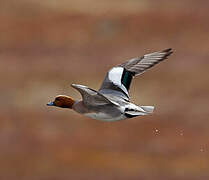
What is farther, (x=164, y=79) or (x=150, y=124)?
(x=164, y=79)

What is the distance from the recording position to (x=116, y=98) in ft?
13.5

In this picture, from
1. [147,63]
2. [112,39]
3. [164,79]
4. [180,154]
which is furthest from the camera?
[112,39]

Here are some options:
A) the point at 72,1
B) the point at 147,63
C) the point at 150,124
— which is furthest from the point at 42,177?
the point at 147,63

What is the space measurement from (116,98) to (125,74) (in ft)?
1.02

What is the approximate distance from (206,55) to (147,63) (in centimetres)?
473

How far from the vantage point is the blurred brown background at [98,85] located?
8.18m

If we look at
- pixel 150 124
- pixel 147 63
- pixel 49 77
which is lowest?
pixel 147 63

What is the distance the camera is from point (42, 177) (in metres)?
8.18

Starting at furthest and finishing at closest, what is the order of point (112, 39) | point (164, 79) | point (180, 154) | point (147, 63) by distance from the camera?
point (112, 39) → point (164, 79) → point (180, 154) → point (147, 63)

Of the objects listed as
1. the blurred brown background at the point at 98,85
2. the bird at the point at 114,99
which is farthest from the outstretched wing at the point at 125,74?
the blurred brown background at the point at 98,85

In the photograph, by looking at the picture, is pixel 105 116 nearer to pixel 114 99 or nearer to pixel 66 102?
pixel 114 99

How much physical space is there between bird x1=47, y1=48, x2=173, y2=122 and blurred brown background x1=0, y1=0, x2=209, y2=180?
350 centimetres

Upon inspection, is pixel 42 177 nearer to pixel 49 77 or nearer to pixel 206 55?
pixel 49 77

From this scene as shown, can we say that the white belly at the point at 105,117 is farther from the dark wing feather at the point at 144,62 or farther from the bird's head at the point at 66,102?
the dark wing feather at the point at 144,62
